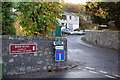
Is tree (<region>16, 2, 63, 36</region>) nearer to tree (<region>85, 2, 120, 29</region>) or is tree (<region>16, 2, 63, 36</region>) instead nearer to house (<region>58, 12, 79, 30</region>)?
tree (<region>85, 2, 120, 29</region>)

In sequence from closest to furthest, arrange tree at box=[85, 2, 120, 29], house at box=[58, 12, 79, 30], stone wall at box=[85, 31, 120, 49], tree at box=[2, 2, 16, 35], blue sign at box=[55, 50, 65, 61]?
blue sign at box=[55, 50, 65, 61] → tree at box=[2, 2, 16, 35] → tree at box=[85, 2, 120, 29] → stone wall at box=[85, 31, 120, 49] → house at box=[58, 12, 79, 30]

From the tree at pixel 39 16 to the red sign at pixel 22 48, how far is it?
7.40 ft

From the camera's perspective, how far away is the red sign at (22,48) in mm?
Result: 8295

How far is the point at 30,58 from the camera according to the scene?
8812 millimetres

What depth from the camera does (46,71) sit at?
9227 millimetres

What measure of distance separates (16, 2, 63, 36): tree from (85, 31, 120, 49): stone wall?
1054 centimetres

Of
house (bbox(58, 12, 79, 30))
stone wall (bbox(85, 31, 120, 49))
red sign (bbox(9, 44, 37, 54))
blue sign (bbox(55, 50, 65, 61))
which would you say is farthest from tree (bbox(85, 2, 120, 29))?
house (bbox(58, 12, 79, 30))

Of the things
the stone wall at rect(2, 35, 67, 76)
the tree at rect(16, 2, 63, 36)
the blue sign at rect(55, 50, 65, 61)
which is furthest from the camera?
the tree at rect(16, 2, 63, 36)

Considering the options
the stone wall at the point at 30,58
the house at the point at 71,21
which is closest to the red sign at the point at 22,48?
the stone wall at the point at 30,58

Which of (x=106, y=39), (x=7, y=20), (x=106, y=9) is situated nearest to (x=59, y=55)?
(x=7, y=20)

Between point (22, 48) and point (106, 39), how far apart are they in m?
14.8

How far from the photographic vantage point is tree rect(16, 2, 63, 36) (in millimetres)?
10594

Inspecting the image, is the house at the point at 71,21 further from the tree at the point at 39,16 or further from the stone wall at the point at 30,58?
the stone wall at the point at 30,58

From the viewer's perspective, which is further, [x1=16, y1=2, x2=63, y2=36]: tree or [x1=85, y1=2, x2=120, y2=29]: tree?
[x1=85, y1=2, x2=120, y2=29]: tree
